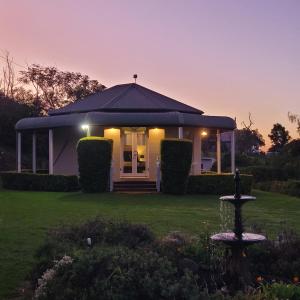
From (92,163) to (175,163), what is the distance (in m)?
3.41

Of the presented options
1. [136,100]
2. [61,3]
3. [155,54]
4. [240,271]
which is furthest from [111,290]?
[136,100]

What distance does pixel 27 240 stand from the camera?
36.2 ft

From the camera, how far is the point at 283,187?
90.8ft

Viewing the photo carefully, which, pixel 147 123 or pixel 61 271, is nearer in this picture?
pixel 61 271

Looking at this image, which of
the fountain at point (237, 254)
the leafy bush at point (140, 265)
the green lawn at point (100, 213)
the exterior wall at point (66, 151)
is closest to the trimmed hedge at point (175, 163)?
the green lawn at point (100, 213)

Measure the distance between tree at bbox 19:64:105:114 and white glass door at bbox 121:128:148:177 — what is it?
26661 millimetres

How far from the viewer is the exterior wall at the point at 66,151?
3075 cm

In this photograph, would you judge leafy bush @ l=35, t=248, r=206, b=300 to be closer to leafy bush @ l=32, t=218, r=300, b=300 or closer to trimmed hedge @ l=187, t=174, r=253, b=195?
leafy bush @ l=32, t=218, r=300, b=300

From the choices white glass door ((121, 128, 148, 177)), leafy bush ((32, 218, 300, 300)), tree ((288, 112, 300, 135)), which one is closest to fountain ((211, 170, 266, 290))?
leafy bush ((32, 218, 300, 300))

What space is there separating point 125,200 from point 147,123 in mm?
5823

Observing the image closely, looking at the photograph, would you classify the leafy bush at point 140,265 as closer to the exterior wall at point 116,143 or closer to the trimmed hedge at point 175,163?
the trimmed hedge at point 175,163

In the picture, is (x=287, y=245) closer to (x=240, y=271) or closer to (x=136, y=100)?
(x=240, y=271)

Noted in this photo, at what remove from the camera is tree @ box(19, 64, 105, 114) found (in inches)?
2131

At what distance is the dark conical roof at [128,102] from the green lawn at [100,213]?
7418mm
